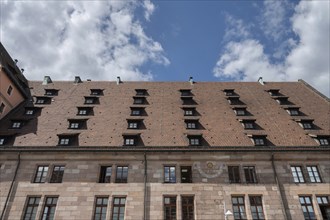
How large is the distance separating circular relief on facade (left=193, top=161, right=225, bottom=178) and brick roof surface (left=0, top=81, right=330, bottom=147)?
5.83 ft

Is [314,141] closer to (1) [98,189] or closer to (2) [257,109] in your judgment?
(2) [257,109]

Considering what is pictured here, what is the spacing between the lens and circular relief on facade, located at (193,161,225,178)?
21641 mm

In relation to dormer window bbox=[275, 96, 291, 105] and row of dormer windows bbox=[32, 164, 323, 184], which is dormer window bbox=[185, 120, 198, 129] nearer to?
row of dormer windows bbox=[32, 164, 323, 184]

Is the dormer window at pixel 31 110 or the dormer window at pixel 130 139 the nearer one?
the dormer window at pixel 130 139

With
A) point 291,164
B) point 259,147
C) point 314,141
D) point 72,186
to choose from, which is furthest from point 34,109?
point 314,141

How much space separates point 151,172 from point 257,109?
13.1 meters

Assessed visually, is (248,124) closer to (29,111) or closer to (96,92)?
(96,92)

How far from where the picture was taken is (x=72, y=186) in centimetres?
2108

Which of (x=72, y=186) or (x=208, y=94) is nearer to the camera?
(x=72, y=186)

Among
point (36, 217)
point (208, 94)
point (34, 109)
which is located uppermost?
point (208, 94)

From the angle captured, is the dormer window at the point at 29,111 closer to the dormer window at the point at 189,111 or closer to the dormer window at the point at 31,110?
the dormer window at the point at 31,110

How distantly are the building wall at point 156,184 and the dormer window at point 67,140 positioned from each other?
1037mm

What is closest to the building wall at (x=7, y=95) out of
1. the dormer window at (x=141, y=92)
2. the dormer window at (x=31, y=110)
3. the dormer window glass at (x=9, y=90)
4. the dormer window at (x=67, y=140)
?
the dormer window glass at (x=9, y=90)

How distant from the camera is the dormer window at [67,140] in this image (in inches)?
912
